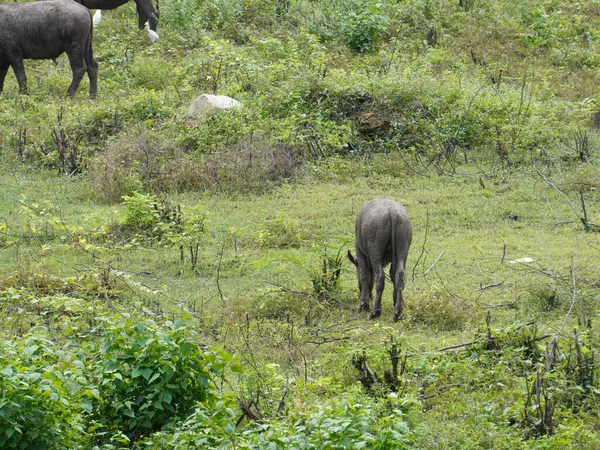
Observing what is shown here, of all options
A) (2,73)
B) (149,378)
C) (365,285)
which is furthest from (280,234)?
(2,73)

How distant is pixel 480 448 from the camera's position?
6508mm

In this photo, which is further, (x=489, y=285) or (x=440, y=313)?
(x=489, y=285)

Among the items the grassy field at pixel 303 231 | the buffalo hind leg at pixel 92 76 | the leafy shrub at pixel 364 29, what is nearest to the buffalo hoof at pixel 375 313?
the grassy field at pixel 303 231

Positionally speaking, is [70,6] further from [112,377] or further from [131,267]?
[112,377]

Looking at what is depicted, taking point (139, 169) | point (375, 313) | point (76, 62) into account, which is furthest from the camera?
point (76, 62)

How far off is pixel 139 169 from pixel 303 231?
3.14m

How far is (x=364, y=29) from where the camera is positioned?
20188 mm

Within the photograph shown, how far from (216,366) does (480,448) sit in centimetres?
179

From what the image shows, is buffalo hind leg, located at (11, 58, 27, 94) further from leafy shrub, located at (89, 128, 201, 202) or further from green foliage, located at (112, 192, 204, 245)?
green foliage, located at (112, 192, 204, 245)

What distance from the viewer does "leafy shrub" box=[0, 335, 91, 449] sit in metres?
5.86

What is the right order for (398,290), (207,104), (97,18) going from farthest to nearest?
Result: (97,18)
(207,104)
(398,290)

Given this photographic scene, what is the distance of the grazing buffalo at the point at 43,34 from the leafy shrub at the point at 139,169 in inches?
146

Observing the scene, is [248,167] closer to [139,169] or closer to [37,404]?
[139,169]

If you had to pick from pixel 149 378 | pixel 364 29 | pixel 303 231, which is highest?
pixel 149 378
